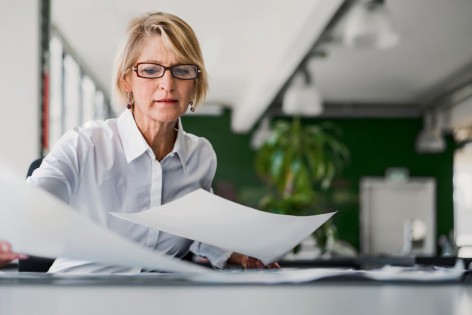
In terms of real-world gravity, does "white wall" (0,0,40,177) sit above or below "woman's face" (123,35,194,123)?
above

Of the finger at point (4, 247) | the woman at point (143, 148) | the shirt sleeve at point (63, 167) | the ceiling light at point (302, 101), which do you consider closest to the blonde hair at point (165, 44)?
the woman at point (143, 148)

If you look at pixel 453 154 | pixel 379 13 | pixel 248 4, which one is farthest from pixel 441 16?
pixel 453 154

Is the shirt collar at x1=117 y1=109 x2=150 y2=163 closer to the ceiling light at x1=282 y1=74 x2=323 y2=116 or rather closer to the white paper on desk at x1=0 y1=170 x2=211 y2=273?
the white paper on desk at x1=0 y1=170 x2=211 y2=273

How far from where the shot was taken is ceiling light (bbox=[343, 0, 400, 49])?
3678 millimetres

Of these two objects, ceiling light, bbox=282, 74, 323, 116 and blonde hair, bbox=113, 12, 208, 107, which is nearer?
blonde hair, bbox=113, 12, 208, 107

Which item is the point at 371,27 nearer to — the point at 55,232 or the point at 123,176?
the point at 123,176

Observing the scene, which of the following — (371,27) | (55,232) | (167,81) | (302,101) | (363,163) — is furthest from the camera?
(363,163)

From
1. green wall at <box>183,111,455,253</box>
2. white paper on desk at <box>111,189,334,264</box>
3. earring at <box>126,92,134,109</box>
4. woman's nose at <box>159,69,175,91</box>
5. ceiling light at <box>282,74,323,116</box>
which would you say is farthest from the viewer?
green wall at <box>183,111,455,253</box>

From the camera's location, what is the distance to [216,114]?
10180mm

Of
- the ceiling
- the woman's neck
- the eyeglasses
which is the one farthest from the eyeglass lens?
the ceiling

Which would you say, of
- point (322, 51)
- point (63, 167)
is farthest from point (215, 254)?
point (322, 51)

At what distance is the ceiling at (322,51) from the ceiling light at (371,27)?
0.61 m

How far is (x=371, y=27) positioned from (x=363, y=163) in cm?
781

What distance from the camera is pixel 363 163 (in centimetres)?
1127
